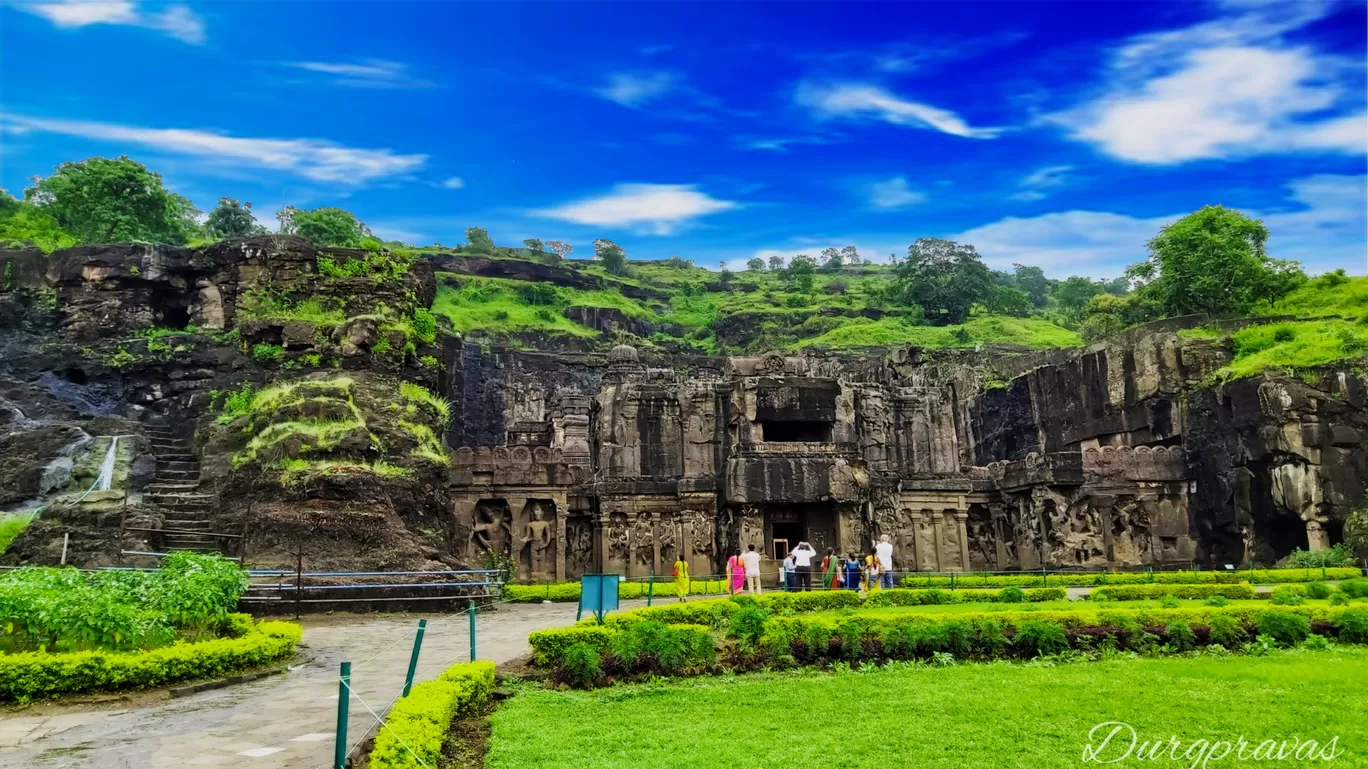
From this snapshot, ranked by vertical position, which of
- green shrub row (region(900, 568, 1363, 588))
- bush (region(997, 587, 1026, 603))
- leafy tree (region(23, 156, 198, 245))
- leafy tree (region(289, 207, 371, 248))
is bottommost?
green shrub row (region(900, 568, 1363, 588))

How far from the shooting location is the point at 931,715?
8.03 meters

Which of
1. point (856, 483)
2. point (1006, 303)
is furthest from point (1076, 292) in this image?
point (856, 483)

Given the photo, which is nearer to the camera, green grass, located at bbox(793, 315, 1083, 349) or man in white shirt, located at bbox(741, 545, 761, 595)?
man in white shirt, located at bbox(741, 545, 761, 595)

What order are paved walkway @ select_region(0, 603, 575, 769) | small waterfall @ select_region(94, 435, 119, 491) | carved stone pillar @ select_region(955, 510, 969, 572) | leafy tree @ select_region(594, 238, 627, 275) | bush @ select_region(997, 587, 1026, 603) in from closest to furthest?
paved walkway @ select_region(0, 603, 575, 769) < bush @ select_region(997, 587, 1026, 603) < small waterfall @ select_region(94, 435, 119, 491) < carved stone pillar @ select_region(955, 510, 969, 572) < leafy tree @ select_region(594, 238, 627, 275)

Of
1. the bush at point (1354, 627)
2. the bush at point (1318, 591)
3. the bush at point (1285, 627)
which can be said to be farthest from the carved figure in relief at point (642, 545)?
the bush at point (1354, 627)

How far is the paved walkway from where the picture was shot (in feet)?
21.7

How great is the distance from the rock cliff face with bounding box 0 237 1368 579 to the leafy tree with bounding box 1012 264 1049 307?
89.7 meters

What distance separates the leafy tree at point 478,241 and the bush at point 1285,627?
9451 cm

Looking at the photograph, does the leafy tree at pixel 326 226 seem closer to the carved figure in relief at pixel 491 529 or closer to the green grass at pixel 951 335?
the green grass at pixel 951 335

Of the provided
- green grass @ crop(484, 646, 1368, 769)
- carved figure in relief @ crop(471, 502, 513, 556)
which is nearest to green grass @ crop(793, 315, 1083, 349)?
carved figure in relief @ crop(471, 502, 513, 556)

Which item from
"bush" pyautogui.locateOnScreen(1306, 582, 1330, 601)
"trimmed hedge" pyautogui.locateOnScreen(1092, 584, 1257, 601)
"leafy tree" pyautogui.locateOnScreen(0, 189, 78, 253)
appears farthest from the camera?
"leafy tree" pyautogui.locateOnScreen(0, 189, 78, 253)

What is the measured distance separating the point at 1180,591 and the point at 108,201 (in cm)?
5133

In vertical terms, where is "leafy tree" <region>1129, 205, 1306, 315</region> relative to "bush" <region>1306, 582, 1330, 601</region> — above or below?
above

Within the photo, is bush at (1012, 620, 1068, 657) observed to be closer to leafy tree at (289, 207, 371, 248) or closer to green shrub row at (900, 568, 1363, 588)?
green shrub row at (900, 568, 1363, 588)
